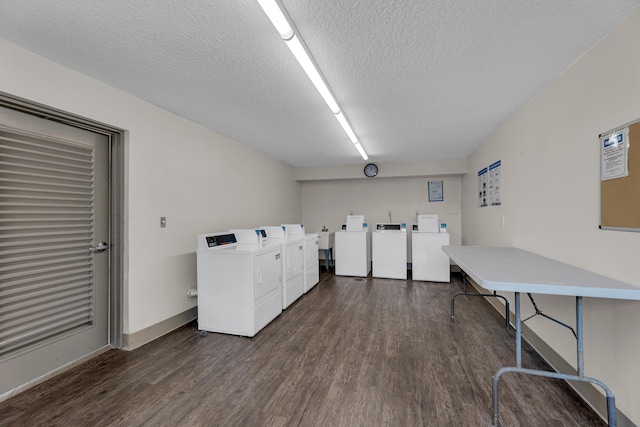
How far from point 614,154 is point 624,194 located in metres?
0.25

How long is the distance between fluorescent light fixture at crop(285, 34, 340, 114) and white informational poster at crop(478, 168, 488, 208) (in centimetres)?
274

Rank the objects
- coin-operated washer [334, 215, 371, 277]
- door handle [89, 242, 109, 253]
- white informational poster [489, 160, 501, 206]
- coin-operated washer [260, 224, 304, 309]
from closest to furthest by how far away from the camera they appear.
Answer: door handle [89, 242, 109, 253] → white informational poster [489, 160, 501, 206] → coin-operated washer [260, 224, 304, 309] → coin-operated washer [334, 215, 371, 277]

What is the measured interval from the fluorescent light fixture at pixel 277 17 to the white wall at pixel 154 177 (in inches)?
73.9

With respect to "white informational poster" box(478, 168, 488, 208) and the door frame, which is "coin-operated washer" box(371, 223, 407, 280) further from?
the door frame

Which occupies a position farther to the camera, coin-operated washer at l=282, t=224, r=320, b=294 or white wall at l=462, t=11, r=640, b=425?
coin-operated washer at l=282, t=224, r=320, b=294

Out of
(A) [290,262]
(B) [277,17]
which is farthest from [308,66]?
(A) [290,262]

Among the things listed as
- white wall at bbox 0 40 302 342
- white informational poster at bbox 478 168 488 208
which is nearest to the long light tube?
white wall at bbox 0 40 302 342

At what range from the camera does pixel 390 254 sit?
4.95 metres

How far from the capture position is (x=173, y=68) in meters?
1.95

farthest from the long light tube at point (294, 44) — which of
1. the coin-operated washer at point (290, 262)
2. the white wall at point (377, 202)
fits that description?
the white wall at point (377, 202)

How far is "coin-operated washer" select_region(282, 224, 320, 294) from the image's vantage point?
4172 millimetres

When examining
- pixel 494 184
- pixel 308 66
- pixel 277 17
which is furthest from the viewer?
pixel 494 184

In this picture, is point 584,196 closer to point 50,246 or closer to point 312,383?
point 312,383

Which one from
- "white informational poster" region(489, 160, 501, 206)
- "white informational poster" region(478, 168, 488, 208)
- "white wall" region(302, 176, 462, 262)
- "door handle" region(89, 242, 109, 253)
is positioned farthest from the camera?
"white wall" region(302, 176, 462, 262)
